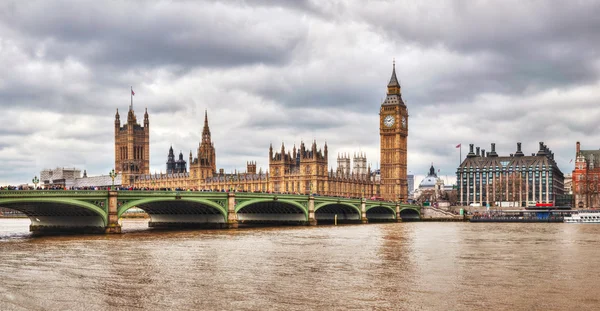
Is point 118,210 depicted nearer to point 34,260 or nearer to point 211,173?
point 34,260

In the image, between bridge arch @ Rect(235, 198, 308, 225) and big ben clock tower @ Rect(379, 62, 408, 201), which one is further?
big ben clock tower @ Rect(379, 62, 408, 201)

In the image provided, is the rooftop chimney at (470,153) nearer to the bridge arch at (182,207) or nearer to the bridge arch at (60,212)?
the bridge arch at (182,207)

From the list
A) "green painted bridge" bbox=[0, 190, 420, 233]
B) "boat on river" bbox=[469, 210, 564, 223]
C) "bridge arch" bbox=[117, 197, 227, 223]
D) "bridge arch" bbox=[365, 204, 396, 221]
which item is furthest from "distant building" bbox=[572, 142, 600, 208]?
"bridge arch" bbox=[117, 197, 227, 223]

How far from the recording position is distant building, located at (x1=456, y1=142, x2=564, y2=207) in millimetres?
176875

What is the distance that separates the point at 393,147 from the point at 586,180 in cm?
4628

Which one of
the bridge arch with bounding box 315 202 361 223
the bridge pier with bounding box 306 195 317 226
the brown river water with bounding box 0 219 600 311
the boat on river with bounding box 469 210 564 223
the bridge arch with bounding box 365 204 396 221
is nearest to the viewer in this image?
the brown river water with bounding box 0 219 600 311

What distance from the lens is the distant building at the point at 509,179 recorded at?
176875 millimetres

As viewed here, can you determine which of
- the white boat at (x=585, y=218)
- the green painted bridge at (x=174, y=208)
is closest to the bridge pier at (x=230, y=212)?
the green painted bridge at (x=174, y=208)

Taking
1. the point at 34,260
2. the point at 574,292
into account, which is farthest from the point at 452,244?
the point at 34,260

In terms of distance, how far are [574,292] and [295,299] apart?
36.1 ft

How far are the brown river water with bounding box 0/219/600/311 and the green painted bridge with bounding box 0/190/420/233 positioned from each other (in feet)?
22.5

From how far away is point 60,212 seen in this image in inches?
2608

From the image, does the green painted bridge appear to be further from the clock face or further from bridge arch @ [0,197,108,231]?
the clock face

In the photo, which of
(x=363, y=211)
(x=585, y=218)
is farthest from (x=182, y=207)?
Answer: (x=585, y=218)
